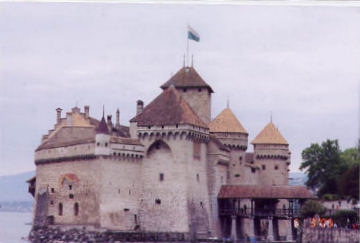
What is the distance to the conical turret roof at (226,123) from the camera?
264 ft

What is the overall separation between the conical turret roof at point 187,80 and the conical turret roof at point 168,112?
406 cm

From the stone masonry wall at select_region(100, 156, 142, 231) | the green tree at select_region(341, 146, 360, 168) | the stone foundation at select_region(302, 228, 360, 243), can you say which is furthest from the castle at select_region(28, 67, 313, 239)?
the green tree at select_region(341, 146, 360, 168)

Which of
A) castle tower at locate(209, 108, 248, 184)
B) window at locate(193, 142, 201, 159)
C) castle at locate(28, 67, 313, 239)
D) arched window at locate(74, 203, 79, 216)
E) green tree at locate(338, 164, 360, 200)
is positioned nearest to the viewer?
castle at locate(28, 67, 313, 239)

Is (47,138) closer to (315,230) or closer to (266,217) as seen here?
(266,217)

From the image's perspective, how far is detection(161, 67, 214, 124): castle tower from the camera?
254 ft

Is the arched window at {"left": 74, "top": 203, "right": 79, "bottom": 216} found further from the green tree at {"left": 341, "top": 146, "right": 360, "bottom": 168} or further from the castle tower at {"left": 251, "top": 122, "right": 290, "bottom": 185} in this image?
the green tree at {"left": 341, "top": 146, "right": 360, "bottom": 168}

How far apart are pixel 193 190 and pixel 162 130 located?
5.50 metres

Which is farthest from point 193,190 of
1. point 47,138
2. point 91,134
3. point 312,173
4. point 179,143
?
point 312,173

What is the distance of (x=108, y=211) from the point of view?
2635 inches

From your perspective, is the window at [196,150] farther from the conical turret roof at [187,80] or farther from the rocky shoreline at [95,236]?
the conical turret roof at [187,80]

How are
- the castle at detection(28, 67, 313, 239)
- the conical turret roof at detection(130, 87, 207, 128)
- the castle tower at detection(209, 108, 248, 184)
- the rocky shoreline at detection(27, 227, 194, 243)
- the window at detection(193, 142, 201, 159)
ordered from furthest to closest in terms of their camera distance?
the castle tower at detection(209, 108, 248, 184) → the window at detection(193, 142, 201, 159) → the conical turret roof at detection(130, 87, 207, 128) → the castle at detection(28, 67, 313, 239) → the rocky shoreline at detection(27, 227, 194, 243)

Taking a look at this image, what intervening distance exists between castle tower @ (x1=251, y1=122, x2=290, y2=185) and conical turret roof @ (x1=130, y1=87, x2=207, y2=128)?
15076 mm

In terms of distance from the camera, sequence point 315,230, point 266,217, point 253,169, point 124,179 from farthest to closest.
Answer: point 253,169
point 266,217
point 124,179
point 315,230

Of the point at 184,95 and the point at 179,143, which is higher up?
the point at 184,95
